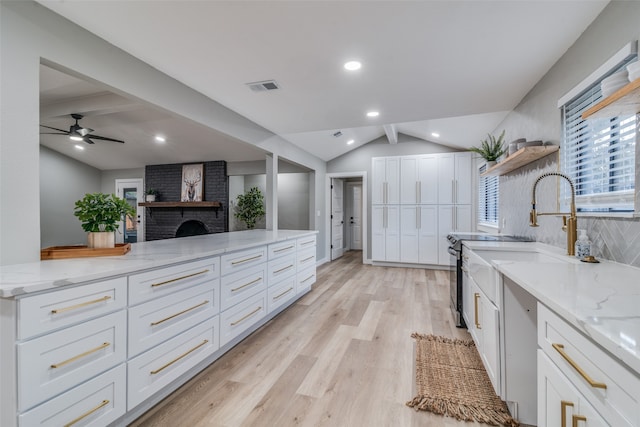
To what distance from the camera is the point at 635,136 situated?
1.34 metres

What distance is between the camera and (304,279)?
389 cm

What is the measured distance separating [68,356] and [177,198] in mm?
6180

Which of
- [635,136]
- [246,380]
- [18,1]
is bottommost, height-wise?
A: [246,380]

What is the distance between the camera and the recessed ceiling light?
6.99 feet

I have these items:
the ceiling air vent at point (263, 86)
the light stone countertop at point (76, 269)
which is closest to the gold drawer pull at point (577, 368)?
the light stone countertop at point (76, 269)

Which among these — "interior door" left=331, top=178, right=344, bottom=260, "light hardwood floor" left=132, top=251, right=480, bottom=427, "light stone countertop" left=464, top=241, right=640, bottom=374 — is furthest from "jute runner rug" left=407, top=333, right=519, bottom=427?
"interior door" left=331, top=178, right=344, bottom=260

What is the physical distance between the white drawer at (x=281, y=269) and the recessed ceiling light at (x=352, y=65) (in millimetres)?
1986

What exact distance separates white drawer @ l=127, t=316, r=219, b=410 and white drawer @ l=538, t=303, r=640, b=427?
1.92m

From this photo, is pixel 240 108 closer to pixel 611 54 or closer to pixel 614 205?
pixel 611 54

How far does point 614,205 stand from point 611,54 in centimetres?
80

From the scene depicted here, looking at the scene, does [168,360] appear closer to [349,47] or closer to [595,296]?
[595,296]

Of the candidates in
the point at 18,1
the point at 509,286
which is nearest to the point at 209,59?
the point at 18,1

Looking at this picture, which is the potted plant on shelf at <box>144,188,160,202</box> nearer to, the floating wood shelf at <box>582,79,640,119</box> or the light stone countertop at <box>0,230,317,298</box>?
the light stone countertop at <box>0,230,317,298</box>

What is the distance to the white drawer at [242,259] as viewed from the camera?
230 centimetres
